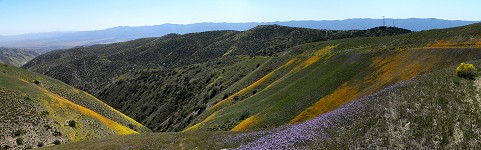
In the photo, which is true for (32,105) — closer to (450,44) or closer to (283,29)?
(450,44)

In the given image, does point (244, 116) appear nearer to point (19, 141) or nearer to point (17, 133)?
point (19, 141)

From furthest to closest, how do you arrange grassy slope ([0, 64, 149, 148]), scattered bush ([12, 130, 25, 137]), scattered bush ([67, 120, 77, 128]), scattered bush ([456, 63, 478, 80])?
scattered bush ([67, 120, 77, 128])
grassy slope ([0, 64, 149, 148])
scattered bush ([12, 130, 25, 137])
scattered bush ([456, 63, 478, 80])

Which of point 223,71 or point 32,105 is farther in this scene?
point 223,71

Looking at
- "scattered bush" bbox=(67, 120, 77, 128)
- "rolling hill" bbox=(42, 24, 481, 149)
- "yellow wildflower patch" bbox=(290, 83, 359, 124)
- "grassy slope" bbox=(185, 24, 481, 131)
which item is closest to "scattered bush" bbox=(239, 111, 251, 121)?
"grassy slope" bbox=(185, 24, 481, 131)

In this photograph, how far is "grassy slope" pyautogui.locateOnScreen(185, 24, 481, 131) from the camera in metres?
32.9

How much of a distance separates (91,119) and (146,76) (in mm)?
72059

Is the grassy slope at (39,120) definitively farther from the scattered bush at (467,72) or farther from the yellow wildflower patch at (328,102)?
the scattered bush at (467,72)

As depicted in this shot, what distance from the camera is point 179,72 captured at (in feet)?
379

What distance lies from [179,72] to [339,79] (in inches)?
3177

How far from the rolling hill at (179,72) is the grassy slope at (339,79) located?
1957cm

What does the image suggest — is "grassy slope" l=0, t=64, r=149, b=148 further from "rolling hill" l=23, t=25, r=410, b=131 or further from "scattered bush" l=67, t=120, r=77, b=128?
"rolling hill" l=23, t=25, r=410, b=131

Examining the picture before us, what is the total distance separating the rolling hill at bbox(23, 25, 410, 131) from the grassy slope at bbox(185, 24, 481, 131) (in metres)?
19.6

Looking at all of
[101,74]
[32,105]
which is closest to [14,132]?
[32,105]

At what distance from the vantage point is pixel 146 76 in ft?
403
